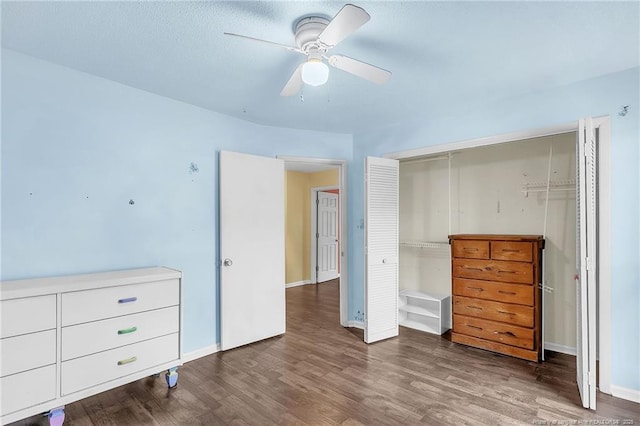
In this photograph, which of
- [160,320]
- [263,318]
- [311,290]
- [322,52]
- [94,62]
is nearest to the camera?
[322,52]

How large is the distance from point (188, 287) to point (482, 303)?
2899mm

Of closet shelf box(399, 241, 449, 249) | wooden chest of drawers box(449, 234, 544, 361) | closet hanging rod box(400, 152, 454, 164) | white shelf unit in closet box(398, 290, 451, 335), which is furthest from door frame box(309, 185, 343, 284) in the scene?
wooden chest of drawers box(449, 234, 544, 361)

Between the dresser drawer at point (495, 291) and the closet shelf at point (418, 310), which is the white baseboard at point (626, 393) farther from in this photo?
the closet shelf at point (418, 310)

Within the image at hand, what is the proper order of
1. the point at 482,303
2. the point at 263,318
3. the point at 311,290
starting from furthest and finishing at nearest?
the point at 311,290 < the point at 263,318 < the point at 482,303

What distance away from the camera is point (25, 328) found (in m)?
1.89

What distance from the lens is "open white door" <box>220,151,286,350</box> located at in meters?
3.31

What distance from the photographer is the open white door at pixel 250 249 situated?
3.31m

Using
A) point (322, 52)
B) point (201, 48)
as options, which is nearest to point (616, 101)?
A: point (322, 52)

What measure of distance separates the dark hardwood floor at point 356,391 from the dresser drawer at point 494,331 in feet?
0.55

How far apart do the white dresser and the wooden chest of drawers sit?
274 centimetres

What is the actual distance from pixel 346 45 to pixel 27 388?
110 inches

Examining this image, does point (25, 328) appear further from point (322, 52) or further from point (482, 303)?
point (482, 303)

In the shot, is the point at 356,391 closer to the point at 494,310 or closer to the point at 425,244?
the point at 494,310

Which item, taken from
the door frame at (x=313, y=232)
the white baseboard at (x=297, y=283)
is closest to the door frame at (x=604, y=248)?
the door frame at (x=313, y=232)
